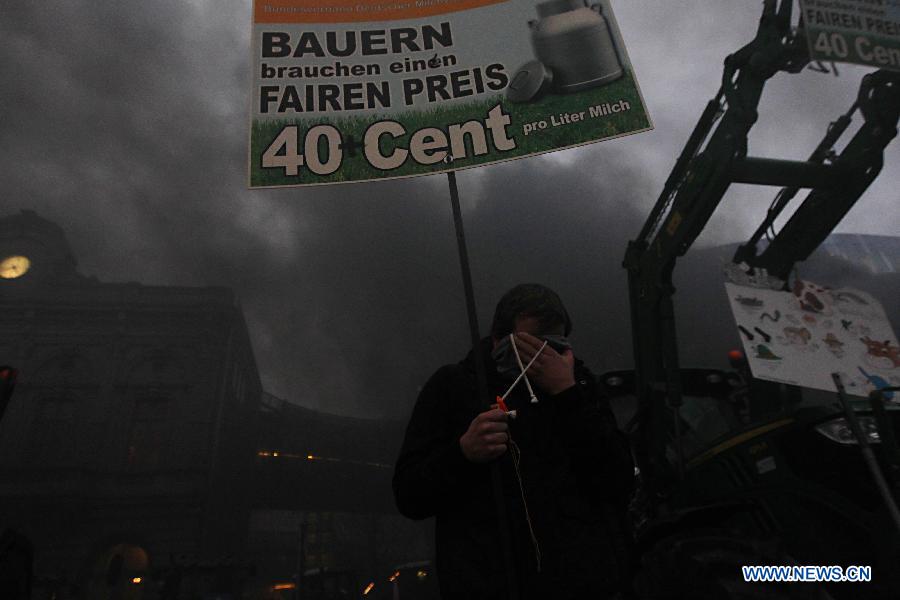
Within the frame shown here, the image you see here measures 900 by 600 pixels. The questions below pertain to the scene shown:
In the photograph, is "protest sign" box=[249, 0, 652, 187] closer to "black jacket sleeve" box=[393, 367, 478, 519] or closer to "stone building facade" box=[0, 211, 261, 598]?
"black jacket sleeve" box=[393, 367, 478, 519]

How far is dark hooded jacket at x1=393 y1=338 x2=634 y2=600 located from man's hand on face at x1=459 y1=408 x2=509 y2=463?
3.8 inches

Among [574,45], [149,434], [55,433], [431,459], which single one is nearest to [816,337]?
[574,45]

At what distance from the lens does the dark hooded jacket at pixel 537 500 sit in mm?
1310

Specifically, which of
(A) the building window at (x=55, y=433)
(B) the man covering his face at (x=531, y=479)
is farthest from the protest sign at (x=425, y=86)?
(A) the building window at (x=55, y=433)

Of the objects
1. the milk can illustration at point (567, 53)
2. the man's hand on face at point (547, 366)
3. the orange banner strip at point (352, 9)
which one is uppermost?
the orange banner strip at point (352, 9)

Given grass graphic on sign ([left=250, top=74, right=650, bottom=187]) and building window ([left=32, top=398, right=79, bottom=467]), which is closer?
grass graphic on sign ([left=250, top=74, right=650, bottom=187])

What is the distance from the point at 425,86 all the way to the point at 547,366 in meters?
1.22

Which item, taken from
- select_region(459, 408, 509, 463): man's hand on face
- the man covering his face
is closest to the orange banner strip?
the man covering his face

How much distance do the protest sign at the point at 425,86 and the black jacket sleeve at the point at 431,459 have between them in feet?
2.43

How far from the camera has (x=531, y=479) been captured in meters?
1.42

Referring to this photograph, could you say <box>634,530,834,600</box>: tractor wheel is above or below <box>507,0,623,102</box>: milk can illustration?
below

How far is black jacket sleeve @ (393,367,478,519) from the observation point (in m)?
1.39

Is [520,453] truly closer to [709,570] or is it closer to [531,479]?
[531,479]

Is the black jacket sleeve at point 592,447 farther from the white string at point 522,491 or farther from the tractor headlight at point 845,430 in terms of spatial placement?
the tractor headlight at point 845,430
